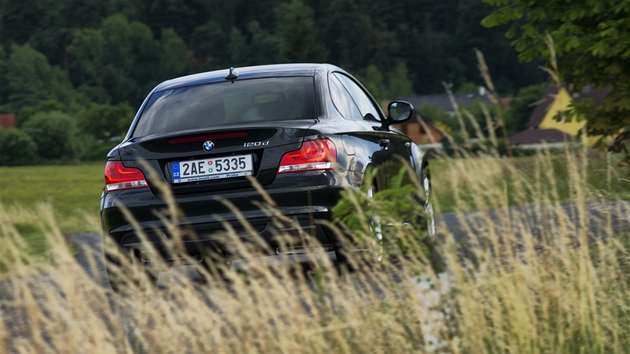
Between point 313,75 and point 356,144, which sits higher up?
point 313,75

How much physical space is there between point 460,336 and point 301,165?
239 centimetres

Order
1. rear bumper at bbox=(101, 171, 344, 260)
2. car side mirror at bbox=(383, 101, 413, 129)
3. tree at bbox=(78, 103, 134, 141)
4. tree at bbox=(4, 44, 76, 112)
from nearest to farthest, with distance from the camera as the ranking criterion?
rear bumper at bbox=(101, 171, 344, 260)
car side mirror at bbox=(383, 101, 413, 129)
tree at bbox=(78, 103, 134, 141)
tree at bbox=(4, 44, 76, 112)

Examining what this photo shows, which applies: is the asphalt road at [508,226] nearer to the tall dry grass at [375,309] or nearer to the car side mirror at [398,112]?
the tall dry grass at [375,309]

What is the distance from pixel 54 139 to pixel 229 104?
109 meters

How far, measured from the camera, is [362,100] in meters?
8.36

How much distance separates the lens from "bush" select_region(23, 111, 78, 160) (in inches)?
4397

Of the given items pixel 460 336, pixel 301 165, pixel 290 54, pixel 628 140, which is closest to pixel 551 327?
pixel 460 336

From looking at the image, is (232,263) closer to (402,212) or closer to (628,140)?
(402,212)

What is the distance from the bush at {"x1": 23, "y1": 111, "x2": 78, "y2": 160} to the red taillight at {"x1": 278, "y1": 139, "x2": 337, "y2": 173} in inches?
4297

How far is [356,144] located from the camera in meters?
6.88

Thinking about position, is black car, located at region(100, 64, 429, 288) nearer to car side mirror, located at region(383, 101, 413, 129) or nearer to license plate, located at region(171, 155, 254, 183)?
license plate, located at region(171, 155, 254, 183)

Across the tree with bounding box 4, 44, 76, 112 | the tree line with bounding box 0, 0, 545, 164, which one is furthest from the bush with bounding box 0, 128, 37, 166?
the tree with bounding box 4, 44, 76, 112

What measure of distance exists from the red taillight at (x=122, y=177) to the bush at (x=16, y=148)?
342 ft

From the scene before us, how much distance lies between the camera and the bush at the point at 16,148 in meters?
107
